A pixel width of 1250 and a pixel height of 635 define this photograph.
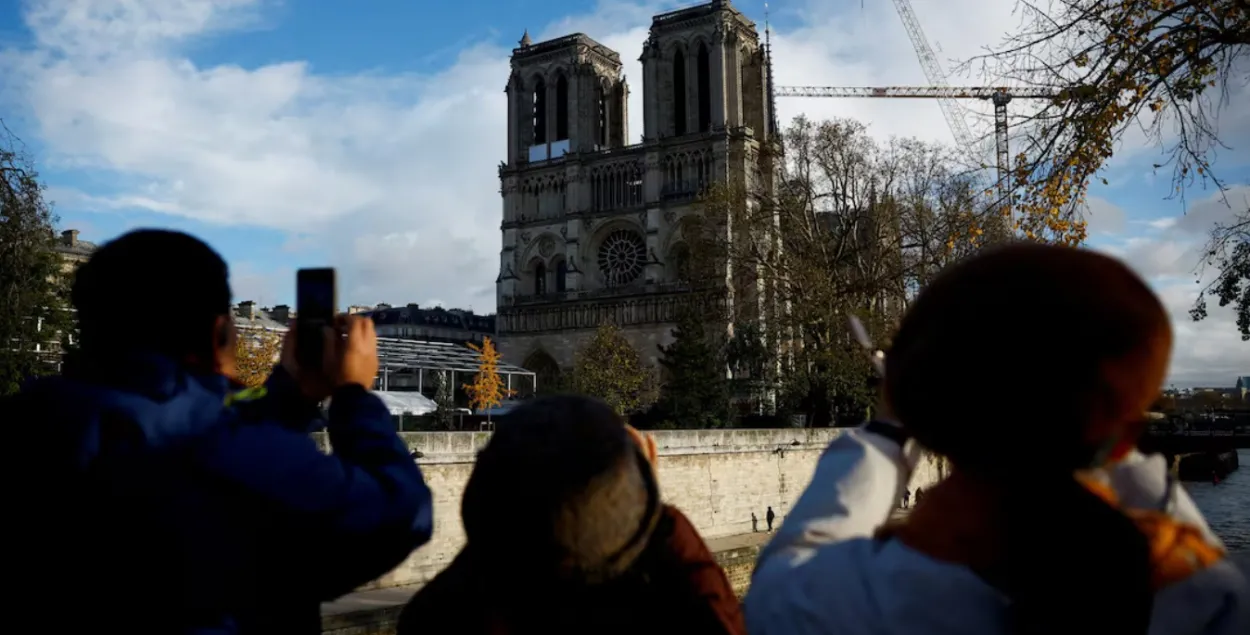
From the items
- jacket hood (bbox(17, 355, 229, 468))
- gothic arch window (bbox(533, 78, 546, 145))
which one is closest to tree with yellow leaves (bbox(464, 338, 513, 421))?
gothic arch window (bbox(533, 78, 546, 145))

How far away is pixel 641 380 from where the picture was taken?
130 ft

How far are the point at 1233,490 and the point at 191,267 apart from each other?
143 feet

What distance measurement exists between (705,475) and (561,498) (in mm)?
20716

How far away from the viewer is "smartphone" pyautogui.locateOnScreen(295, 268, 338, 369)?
1881mm

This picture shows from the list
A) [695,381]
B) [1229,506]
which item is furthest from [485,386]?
[1229,506]

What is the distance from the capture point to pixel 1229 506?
31.5m

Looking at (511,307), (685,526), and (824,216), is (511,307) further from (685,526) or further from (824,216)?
(685,526)

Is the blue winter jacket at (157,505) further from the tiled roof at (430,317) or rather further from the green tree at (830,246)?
the tiled roof at (430,317)

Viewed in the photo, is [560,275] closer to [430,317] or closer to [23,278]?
[430,317]

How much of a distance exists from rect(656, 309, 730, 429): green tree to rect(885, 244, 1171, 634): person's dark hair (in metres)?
32.4

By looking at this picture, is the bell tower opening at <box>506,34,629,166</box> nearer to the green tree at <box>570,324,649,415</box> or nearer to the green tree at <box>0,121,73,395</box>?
the green tree at <box>570,324,649,415</box>

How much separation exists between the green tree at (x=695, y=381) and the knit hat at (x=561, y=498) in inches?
1262

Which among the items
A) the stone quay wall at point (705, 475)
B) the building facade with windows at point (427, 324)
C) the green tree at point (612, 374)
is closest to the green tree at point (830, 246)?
the stone quay wall at point (705, 475)

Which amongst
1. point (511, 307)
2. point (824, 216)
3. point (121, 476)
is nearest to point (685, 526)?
point (121, 476)
